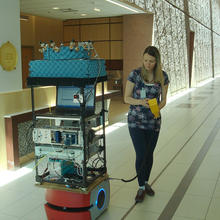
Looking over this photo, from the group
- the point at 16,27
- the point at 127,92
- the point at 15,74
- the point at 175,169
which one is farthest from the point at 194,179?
the point at 16,27

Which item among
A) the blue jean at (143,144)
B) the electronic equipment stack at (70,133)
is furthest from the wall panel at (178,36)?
the electronic equipment stack at (70,133)

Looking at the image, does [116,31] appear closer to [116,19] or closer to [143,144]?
[116,19]

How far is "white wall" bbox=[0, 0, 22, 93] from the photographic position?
16.3 feet

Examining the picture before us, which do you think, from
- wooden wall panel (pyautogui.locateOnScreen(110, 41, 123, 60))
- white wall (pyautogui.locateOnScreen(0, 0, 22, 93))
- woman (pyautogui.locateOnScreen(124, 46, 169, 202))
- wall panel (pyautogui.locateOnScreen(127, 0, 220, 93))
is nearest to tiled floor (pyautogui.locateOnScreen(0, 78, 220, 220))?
woman (pyautogui.locateOnScreen(124, 46, 169, 202))

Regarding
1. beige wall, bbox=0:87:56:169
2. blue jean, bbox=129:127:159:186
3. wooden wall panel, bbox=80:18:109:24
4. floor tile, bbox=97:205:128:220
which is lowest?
floor tile, bbox=97:205:128:220

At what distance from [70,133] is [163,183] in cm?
169

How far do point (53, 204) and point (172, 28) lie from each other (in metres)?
11.8

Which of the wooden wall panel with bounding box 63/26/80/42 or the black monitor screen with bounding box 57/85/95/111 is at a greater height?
the wooden wall panel with bounding box 63/26/80/42

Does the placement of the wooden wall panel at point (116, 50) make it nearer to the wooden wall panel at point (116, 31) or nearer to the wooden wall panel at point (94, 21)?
the wooden wall panel at point (116, 31)

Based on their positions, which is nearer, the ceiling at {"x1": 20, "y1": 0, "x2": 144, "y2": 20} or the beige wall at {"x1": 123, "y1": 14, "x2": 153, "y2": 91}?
the ceiling at {"x1": 20, "y1": 0, "x2": 144, "y2": 20}

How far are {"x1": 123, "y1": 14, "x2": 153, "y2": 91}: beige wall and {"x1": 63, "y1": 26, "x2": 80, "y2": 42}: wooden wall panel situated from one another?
6.70 feet

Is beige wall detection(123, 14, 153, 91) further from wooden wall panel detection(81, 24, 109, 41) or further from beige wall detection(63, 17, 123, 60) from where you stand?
wooden wall panel detection(81, 24, 109, 41)

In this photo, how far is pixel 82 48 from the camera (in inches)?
112

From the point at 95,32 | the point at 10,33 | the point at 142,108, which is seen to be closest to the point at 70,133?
the point at 142,108
